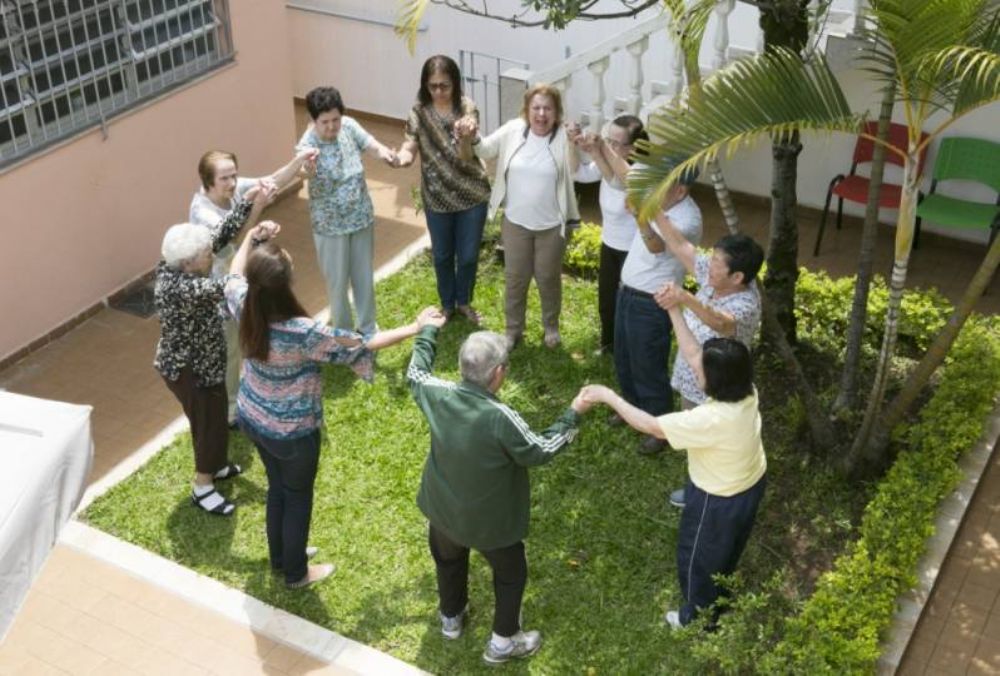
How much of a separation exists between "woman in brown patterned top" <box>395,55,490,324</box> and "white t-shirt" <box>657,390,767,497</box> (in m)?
2.97

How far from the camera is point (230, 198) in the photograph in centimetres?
644

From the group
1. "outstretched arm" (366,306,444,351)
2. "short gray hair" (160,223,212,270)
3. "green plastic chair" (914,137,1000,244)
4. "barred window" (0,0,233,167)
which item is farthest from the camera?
"green plastic chair" (914,137,1000,244)

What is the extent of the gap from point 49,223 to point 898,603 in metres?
5.92

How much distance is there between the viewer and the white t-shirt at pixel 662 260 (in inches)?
239

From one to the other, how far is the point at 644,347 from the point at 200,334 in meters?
2.37

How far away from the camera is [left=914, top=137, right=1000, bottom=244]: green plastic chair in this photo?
335 inches

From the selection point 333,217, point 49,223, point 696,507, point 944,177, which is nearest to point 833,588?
point 696,507

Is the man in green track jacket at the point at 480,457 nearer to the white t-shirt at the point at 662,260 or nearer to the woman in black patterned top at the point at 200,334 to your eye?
the woman in black patterned top at the point at 200,334

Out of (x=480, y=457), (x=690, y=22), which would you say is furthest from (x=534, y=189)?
(x=480, y=457)

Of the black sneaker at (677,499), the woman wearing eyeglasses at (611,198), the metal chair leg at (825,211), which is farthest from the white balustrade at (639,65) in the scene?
the black sneaker at (677,499)

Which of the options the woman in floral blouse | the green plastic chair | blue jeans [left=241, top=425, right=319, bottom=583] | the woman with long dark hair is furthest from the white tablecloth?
the green plastic chair

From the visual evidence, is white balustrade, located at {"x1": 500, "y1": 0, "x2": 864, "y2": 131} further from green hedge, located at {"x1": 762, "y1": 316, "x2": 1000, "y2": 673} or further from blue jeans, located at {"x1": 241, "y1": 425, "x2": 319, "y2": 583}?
blue jeans, located at {"x1": 241, "y1": 425, "x2": 319, "y2": 583}

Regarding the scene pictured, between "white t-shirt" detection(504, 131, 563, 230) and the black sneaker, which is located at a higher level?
"white t-shirt" detection(504, 131, 563, 230)

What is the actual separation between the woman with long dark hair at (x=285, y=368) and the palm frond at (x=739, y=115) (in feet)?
4.04
